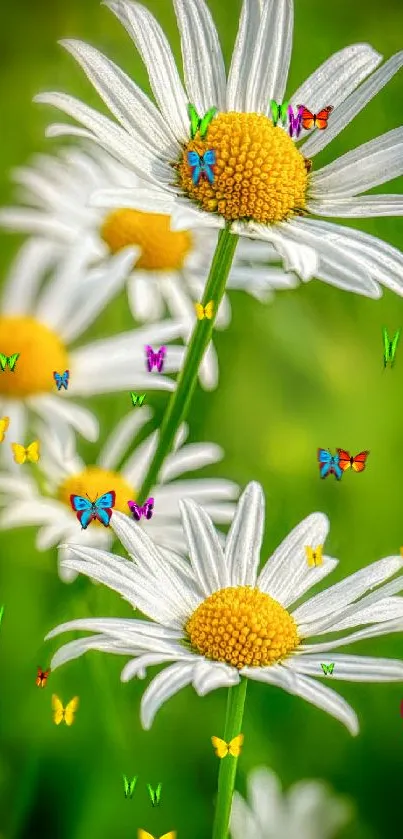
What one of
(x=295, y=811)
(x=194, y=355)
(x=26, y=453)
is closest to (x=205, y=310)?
(x=194, y=355)

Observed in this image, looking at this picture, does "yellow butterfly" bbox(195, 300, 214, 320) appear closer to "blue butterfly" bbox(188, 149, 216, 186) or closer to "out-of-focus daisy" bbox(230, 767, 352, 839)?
"blue butterfly" bbox(188, 149, 216, 186)

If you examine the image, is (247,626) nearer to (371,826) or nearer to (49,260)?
(371,826)

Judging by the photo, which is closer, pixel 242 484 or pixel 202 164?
pixel 202 164

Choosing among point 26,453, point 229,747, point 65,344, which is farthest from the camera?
point 65,344

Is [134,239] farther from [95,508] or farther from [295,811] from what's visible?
[295,811]

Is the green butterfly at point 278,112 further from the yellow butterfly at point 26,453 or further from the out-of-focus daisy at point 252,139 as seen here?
the yellow butterfly at point 26,453

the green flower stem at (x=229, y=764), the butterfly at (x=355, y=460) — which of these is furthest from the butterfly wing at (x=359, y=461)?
the green flower stem at (x=229, y=764)

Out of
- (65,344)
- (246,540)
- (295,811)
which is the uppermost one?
(65,344)

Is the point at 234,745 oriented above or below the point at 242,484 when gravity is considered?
below
